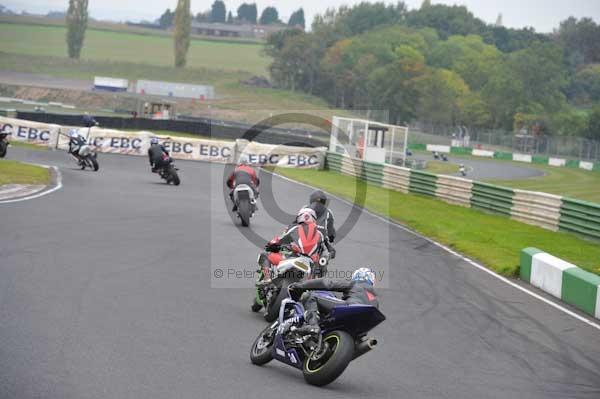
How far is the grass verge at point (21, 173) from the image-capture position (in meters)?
25.0

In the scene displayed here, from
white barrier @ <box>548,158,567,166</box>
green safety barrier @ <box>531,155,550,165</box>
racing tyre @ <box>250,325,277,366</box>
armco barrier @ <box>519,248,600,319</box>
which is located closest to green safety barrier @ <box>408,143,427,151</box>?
green safety barrier @ <box>531,155,550,165</box>

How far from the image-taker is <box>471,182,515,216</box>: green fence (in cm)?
2770

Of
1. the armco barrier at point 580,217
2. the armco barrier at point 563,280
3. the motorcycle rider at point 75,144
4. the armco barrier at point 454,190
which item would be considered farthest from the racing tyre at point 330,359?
the motorcycle rider at point 75,144

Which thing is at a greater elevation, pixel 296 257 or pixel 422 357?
pixel 296 257

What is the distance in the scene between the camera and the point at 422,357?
390 inches

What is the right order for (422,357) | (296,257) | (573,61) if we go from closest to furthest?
(422,357)
(296,257)
(573,61)

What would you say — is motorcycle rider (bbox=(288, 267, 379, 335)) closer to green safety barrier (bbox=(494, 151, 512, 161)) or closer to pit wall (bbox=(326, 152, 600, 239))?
pit wall (bbox=(326, 152, 600, 239))

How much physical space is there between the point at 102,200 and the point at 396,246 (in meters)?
7.26

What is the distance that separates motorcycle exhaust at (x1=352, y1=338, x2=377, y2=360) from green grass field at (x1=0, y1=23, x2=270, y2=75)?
12832 cm

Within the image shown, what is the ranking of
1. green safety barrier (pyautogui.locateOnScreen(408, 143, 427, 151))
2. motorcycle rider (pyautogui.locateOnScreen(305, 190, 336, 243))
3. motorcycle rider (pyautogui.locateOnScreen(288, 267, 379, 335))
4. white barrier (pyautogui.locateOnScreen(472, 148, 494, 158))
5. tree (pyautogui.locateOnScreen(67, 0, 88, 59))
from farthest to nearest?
1. tree (pyautogui.locateOnScreen(67, 0, 88, 59))
2. green safety barrier (pyautogui.locateOnScreen(408, 143, 427, 151))
3. white barrier (pyautogui.locateOnScreen(472, 148, 494, 158))
4. motorcycle rider (pyautogui.locateOnScreen(305, 190, 336, 243))
5. motorcycle rider (pyautogui.locateOnScreen(288, 267, 379, 335))

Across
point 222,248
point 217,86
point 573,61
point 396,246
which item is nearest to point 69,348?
point 222,248

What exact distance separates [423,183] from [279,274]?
23.9m

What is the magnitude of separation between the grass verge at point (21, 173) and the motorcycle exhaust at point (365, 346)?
17.7m

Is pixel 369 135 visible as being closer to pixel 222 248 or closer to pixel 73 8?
pixel 222 248
